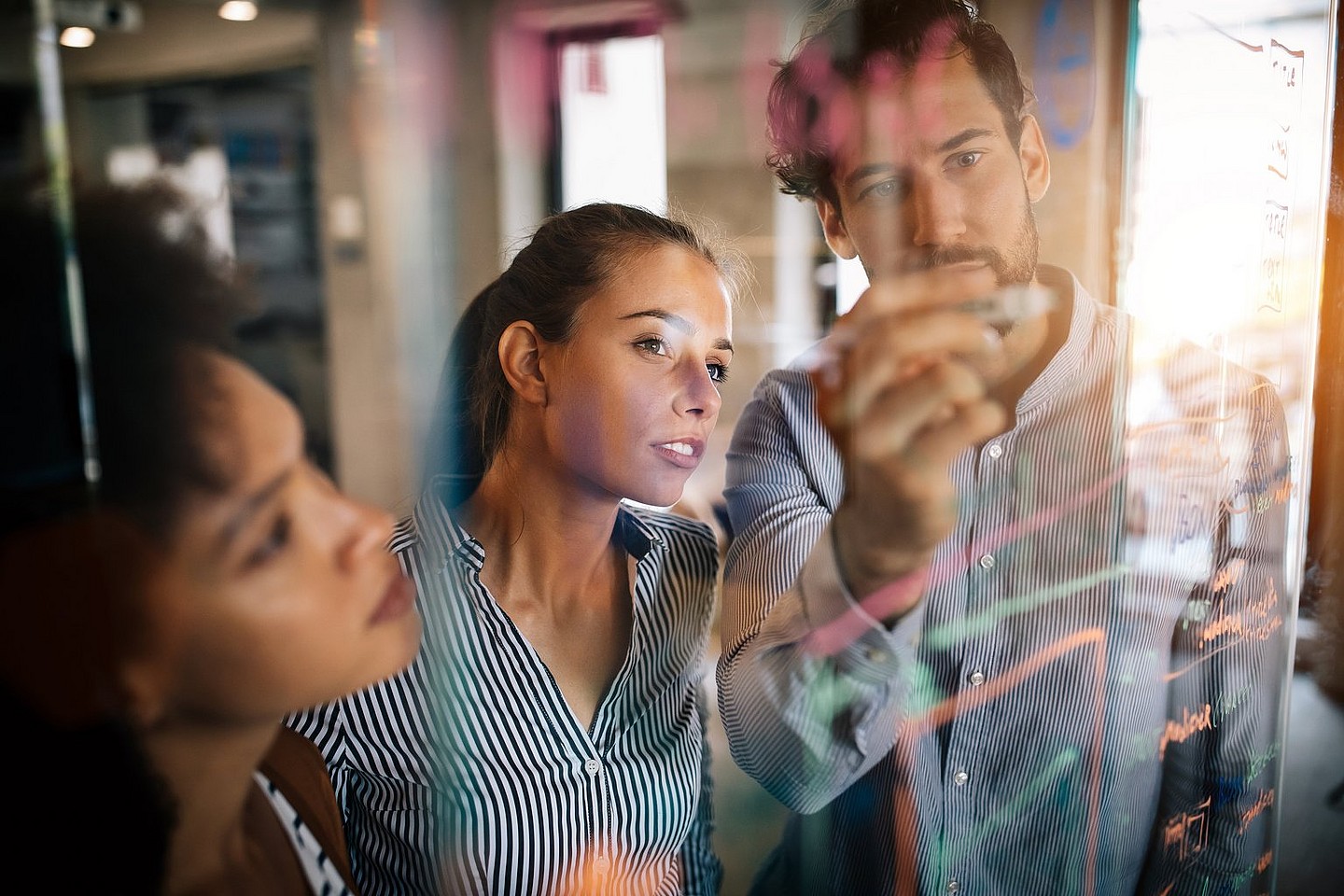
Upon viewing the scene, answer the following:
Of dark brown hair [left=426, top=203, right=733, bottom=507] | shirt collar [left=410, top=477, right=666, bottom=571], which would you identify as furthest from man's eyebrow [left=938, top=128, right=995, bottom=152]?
shirt collar [left=410, top=477, right=666, bottom=571]

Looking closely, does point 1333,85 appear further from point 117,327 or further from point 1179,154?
point 117,327

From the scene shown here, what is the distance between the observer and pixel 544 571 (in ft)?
1.86

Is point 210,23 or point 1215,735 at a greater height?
point 210,23

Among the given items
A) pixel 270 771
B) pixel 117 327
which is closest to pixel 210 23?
pixel 117 327

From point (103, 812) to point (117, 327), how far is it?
0.77 ft

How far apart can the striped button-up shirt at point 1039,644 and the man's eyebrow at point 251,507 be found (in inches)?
12.2

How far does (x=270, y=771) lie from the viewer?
0.46 m

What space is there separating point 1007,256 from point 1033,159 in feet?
0.28

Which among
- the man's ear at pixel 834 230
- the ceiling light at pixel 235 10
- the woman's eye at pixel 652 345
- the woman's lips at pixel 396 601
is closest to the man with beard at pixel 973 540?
the man's ear at pixel 834 230

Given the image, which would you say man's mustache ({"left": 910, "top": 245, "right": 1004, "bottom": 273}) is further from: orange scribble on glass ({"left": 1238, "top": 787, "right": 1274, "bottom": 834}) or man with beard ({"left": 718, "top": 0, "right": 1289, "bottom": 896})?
orange scribble on glass ({"left": 1238, "top": 787, "right": 1274, "bottom": 834})

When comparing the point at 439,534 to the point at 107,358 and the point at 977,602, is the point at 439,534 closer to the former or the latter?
the point at 107,358

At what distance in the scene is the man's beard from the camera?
651mm

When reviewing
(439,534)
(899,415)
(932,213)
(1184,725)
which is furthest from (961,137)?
(1184,725)

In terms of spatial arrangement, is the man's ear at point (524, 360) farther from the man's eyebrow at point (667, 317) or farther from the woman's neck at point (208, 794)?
the woman's neck at point (208, 794)
